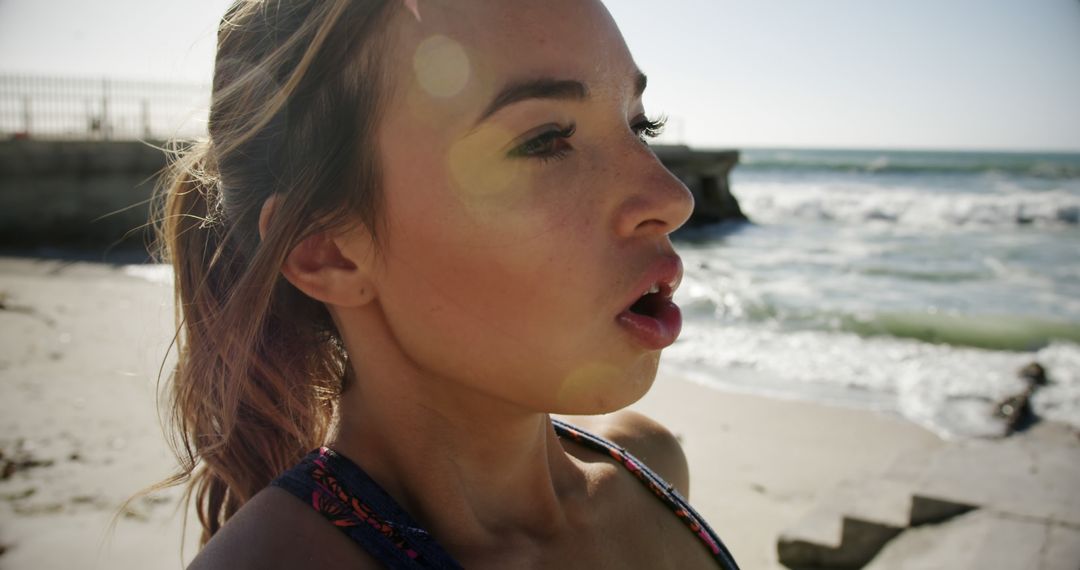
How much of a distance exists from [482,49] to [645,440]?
1058 mm

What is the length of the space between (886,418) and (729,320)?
3674 millimetres

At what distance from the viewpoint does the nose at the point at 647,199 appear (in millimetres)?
1236

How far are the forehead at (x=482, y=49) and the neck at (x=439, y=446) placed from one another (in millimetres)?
458

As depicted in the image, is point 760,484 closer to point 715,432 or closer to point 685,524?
point 715,432

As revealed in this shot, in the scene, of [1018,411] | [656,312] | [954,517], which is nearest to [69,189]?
[1018,411]

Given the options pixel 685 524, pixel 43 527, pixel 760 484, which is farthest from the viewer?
pixel 760 484

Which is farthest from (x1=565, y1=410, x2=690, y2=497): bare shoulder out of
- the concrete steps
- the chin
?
the concrete steps

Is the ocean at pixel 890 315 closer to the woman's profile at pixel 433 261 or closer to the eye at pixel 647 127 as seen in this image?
the woman's profile at pixel 433 261

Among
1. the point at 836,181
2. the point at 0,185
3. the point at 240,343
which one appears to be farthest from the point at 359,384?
the point at 836,181

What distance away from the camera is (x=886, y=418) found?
6.44 m

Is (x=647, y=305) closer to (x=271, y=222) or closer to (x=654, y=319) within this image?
(x=654, y=319)

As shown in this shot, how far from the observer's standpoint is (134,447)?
15.6ft

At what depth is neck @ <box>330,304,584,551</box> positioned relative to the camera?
1.34 meters

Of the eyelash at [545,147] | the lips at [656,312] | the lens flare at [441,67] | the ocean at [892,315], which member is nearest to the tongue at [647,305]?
the lips at [656,312]
